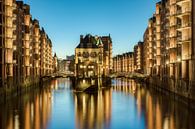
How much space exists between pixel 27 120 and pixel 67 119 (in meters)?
6.67

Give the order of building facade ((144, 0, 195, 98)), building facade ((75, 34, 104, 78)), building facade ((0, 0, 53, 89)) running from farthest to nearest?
building facade ((75, 34, 104, 78)), building facade ((0, 0, 53, 89)), building facade ((144, 0, 195, 98))

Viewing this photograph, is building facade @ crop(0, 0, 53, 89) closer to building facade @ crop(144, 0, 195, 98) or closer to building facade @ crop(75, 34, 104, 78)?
building facade @ crop(75, 34, 104, 78)

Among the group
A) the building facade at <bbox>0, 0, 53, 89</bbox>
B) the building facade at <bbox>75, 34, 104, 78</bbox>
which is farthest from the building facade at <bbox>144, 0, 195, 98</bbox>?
the building facade at <bbox>75, 34, 104, 78</bbox>

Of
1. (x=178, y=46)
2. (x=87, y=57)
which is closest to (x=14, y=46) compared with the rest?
(x=178, y=46)

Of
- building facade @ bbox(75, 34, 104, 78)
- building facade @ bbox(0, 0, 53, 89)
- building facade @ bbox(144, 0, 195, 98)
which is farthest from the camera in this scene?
building facade @ bbox(75, 34, 104, 78)

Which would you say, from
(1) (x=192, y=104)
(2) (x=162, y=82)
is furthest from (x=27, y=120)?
(2) (x=162, y=82)

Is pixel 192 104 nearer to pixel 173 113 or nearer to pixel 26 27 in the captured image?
pixel 173 113

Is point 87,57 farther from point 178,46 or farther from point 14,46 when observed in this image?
point 178,46

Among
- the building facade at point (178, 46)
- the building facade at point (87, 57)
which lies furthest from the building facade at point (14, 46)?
the building facade at point (178, 46)

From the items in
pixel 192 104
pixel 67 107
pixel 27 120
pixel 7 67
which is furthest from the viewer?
pixel 7 67

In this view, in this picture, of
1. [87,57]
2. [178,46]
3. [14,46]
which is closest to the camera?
[178,46]

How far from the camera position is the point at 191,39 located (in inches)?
2707

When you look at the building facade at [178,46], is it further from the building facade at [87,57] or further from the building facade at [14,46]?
the building facade at [87,57]

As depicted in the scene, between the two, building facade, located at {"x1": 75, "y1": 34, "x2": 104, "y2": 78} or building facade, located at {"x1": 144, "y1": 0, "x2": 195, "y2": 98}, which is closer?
building facade, located at {"x1": 144, "y1": 0, "x2": 195, "y2": 98}
